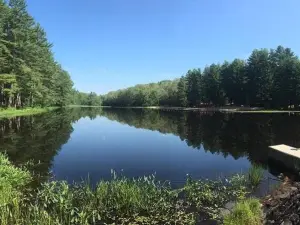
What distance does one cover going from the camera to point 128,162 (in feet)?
67.0

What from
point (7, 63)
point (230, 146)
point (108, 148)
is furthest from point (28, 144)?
point (7, 63)

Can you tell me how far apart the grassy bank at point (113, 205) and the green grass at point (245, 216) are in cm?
16

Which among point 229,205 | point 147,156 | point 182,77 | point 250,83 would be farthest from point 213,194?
point 182,77

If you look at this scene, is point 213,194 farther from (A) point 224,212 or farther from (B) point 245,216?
(B) point 245,216

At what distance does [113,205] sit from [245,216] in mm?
Result: 4337

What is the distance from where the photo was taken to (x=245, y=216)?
30.9 ft

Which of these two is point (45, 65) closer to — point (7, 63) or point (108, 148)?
point (7, 63)

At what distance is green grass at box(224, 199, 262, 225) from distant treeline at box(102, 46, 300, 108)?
85842 millimetres

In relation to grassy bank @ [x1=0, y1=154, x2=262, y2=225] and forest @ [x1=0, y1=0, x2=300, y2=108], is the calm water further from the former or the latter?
forest @ [x1=0, y1=0, x2=300, y2=108]

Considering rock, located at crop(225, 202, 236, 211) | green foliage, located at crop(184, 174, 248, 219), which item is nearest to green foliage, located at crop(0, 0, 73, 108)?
green foliage, located at crop(184, 174, 248, 219)

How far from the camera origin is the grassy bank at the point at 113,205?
9.45 meters

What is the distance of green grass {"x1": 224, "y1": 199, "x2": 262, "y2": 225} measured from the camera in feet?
30.1

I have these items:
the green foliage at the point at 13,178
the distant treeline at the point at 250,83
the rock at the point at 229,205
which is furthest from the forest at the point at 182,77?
the rock at the point at 229,205

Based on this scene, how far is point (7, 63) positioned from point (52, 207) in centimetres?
5571
